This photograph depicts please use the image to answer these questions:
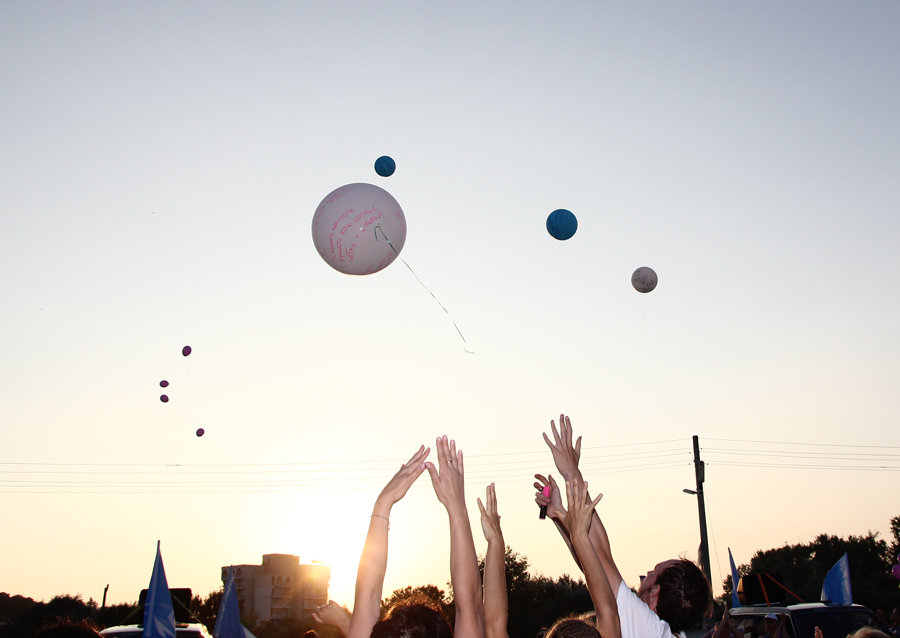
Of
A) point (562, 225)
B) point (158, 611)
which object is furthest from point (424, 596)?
point (562, 225)

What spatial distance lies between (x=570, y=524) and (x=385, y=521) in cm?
77

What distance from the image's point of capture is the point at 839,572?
10664mm

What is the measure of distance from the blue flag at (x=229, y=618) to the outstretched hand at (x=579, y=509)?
13.3ft

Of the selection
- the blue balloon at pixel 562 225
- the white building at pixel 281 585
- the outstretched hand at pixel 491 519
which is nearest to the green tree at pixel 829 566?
the white building at pixel 281 585

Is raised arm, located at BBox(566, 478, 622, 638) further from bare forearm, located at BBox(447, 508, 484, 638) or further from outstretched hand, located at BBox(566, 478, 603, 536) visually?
bare forearm, located at BBox(447, 508, 484, 638)

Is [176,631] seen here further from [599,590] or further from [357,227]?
[599,590]

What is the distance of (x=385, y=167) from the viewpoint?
32.4ft

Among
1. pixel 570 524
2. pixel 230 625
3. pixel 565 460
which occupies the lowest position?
pixel 230 625

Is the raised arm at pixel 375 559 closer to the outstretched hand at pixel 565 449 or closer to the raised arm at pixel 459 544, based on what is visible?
the raised arm at pixel 459 544

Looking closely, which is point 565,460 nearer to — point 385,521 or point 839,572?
point 385,521

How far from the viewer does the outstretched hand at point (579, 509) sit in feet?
11.6

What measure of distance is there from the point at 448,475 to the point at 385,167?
6503 mm

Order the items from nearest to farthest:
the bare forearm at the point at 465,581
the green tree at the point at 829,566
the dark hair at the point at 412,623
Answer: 1. the dark hair at the point at 412,623
2. the bare forearm at the point at 465,581
3. the green tree at the point at 829,566

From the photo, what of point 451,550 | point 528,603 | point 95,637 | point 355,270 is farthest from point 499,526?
point 528,603
